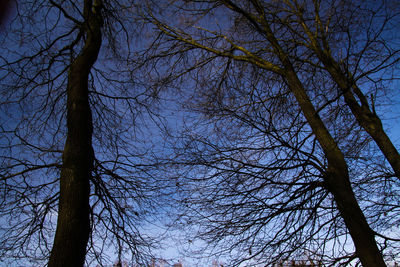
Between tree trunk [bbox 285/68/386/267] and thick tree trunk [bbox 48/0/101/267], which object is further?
tree trunk [bbox 285/68/386/267]

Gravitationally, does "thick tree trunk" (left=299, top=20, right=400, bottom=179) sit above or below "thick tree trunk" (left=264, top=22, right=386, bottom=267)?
above

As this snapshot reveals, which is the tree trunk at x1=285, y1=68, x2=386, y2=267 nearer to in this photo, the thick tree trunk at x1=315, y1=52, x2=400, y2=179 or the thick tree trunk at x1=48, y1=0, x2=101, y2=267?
the thick tree trunk at x1=315, y1=52, x2=400, y2=179

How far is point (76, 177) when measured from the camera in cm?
257

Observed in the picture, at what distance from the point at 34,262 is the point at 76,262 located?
265cm

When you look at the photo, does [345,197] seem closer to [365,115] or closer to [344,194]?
[344,194]

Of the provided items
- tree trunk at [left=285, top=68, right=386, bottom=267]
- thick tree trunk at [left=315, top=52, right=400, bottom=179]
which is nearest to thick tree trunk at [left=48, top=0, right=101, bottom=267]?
tree trunk at [left=285, top=68, right=386, bottom=267]

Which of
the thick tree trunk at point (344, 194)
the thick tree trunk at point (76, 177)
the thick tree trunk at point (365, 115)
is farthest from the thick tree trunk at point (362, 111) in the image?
the thick tree trunk at point (76, 177)

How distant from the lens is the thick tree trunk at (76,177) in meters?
2.22

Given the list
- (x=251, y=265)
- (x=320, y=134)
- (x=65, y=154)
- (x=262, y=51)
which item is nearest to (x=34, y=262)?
(x=65, y=154)

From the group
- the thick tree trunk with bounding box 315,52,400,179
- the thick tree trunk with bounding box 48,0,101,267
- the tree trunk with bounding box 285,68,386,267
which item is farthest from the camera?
the thick tree trunk with bounding box 315,52,400,179

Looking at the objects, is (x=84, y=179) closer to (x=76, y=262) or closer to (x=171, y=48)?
(x=76, y=262)

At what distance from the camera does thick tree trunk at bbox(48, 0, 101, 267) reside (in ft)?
7.29

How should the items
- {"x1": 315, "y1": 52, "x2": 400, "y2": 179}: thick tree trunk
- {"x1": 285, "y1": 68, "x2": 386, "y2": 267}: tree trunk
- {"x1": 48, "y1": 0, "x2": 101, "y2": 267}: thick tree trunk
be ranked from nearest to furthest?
{"x1": 48, "y1": 0, "x2": 101, "y2": 267}: thick tree trunk, {"x1": 285, "y1": 68, "x2": 386, "y2": 267}: tree trunk, {"x1": 315, "y1": 52, "x2": 400, "y2": 179}: thick tree trunk

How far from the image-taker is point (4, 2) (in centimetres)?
317
